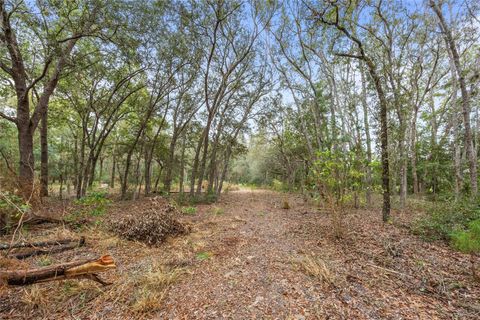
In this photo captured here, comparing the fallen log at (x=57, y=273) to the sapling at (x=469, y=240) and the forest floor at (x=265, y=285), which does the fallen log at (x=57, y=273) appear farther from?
the sapling at (x=469, y=240)

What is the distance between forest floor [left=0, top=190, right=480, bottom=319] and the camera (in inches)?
82.3

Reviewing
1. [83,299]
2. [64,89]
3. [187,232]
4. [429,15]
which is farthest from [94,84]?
[429,15]

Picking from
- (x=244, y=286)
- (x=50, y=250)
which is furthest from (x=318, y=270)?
(x=50, y=250)

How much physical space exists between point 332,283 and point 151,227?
3656mm

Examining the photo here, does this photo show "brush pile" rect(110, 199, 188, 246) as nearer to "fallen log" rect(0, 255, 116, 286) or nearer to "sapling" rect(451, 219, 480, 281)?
"fallen log" rect(0, 255, 116, 286)

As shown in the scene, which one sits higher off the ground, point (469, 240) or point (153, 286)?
point (469, 240)

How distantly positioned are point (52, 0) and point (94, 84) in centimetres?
499

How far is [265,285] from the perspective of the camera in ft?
8.39

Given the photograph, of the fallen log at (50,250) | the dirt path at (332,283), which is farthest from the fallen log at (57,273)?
the fallen log at (50,250)

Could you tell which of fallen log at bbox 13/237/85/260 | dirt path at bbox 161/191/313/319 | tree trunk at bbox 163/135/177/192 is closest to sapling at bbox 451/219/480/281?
dirt path at bbox 161/191/313/319

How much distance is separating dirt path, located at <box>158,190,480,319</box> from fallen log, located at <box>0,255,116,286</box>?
0.93 meters

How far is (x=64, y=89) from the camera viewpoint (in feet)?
31.0

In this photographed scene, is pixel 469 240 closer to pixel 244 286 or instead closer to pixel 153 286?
pixel 244 286

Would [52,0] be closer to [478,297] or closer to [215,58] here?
[215,58]
